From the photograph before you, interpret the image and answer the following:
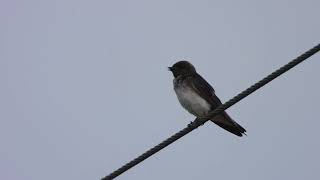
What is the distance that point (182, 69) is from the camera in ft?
34.1

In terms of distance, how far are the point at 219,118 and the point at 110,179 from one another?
10.1ft

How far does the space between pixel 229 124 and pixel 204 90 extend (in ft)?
2.65

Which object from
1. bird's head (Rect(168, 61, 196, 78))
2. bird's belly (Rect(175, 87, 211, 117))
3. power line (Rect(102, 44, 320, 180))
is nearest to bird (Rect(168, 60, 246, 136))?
bird's belly (Rect(175, 87, 211, 117))

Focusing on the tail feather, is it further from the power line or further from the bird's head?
the power line

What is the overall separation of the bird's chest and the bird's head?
2.27ft

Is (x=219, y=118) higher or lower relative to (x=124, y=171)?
higher

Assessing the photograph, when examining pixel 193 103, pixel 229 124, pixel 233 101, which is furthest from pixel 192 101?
pixel 233 101

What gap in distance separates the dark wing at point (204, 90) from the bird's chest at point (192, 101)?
0.16ft

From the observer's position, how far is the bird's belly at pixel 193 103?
9102 mm

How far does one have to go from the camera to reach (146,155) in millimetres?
Answer: 6020

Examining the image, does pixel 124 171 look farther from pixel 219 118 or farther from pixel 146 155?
pixel 219 118

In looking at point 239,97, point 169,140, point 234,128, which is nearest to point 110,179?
point 169,140

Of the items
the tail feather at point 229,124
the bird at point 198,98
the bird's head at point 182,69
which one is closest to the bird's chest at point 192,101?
the bird at point 198,98

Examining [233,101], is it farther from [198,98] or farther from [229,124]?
[198,98]
